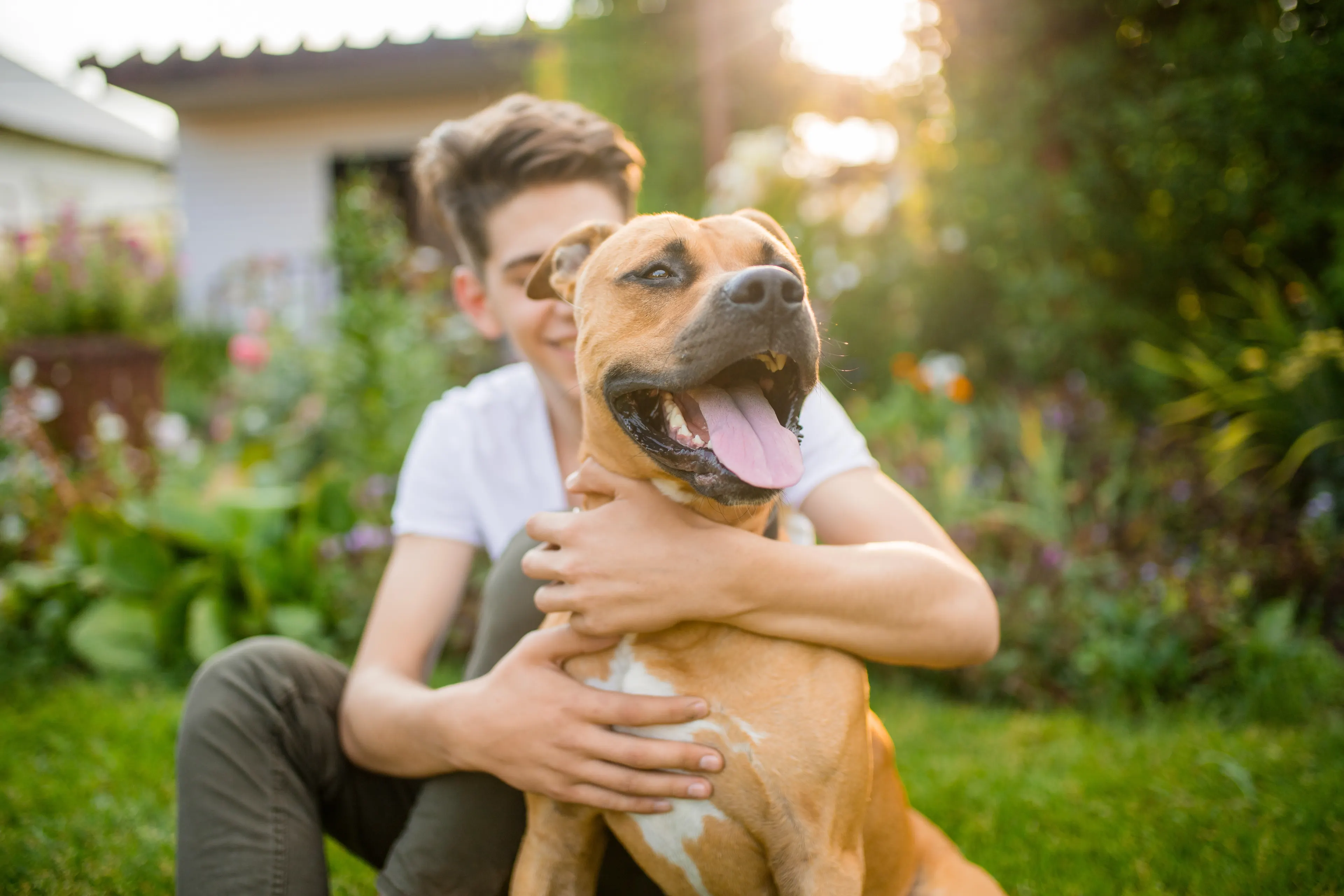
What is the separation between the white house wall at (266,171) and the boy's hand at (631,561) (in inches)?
414

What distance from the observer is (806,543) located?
2115mm

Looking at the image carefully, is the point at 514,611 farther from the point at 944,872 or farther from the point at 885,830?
the point at 944,872

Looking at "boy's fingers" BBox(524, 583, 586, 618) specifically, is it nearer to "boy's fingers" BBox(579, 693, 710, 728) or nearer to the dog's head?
"boy's fingers" BBox(579, 693, 710, 728)

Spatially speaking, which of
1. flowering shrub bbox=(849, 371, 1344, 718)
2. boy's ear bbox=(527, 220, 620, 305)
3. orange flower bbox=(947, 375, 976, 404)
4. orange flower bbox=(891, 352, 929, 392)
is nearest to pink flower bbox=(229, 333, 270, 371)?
flowering shrub bbox=(849, 371, 1344, 718)

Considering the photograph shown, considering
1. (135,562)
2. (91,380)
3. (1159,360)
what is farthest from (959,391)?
(91,380)

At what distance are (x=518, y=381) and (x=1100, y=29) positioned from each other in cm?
438

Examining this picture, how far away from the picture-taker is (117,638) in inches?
168

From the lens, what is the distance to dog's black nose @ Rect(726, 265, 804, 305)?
1.72 m

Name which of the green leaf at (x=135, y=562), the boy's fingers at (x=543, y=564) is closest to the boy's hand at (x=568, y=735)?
the boy's fingers at (x=543, y=564)

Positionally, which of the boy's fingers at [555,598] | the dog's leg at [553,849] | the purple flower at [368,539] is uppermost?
the boy's fingers at [555,598]

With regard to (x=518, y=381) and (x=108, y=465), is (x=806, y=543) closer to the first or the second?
(x=518, y=381)

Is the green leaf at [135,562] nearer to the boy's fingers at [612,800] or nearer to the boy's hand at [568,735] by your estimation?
the boy's hand at [568,735]

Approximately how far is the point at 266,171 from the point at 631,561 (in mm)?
11580

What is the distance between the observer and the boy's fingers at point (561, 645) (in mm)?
1956
